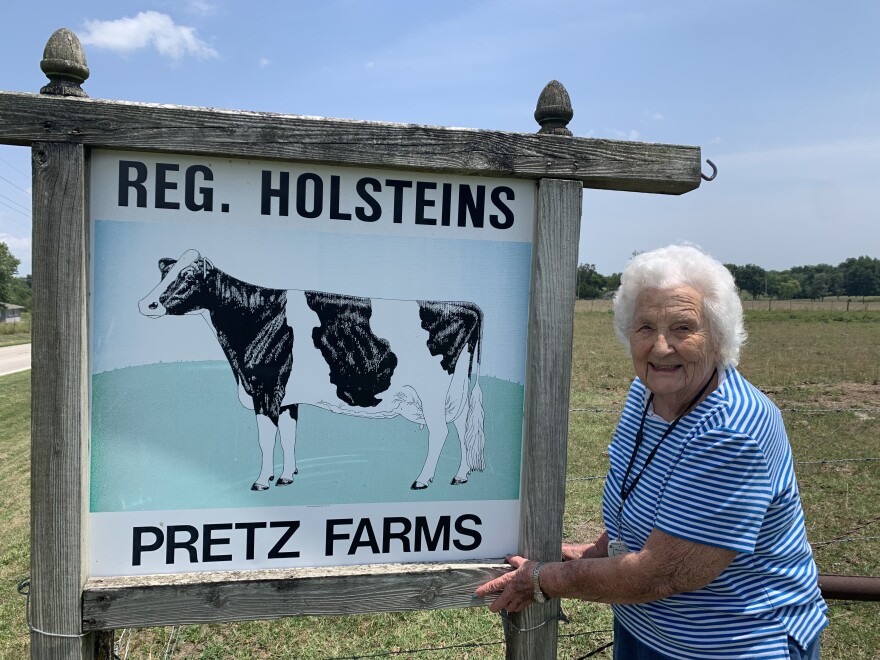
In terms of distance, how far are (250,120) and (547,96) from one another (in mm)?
815

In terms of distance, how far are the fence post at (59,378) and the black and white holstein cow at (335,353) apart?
7.4 inches

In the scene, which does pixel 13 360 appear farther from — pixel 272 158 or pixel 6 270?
pixel 6 270

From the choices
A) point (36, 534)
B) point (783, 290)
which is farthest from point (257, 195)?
point (783, 290)

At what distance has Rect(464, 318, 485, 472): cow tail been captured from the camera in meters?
1.86

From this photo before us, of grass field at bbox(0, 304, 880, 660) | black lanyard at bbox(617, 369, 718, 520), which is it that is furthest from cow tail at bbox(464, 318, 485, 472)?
grass field at bbox(0, 304, 880, 660)

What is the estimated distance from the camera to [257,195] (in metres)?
1.73

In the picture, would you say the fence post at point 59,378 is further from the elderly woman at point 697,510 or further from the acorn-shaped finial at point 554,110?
the acorn-shaped finial at point 554,110

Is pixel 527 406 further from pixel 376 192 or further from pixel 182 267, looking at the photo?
pixel 182 267

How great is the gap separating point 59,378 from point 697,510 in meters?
1.58

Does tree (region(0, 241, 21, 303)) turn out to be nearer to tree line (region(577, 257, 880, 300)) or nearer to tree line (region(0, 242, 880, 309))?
tree line (region(0, 242, 880, 309))

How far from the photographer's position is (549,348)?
72.9 inches

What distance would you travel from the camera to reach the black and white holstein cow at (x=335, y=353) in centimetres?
172

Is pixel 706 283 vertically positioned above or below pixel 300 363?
above

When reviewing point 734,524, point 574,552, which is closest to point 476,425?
point 574,552
